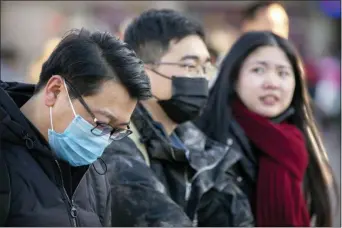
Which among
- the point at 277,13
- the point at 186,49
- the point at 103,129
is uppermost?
the point at 277,13

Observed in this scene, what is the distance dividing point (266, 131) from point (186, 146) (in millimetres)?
585

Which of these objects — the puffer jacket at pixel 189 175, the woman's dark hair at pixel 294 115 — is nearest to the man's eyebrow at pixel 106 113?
the puffer jacket at pixel 189 175

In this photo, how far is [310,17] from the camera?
64.0 ft

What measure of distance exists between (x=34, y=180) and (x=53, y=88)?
1.11 ft

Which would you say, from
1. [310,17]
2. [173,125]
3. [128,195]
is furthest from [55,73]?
[310,17]

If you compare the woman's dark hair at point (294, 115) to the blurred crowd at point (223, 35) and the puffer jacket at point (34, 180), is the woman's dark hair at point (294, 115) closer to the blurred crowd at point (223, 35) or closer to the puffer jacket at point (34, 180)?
the puffer jacket at point (34, 180)

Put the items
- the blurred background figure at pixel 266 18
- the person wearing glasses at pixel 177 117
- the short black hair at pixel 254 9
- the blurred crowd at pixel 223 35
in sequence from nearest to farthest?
the person wearing glasses at pixel 177 117 → the blurred background figure at pixel 266 18 → the short black hair at pixel 254 9 → the blurred crowd at pixel 223 35

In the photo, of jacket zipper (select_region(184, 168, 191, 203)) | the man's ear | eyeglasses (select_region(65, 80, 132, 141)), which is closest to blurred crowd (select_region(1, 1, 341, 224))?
jacket zipper (select_region(184, 168, 191, 203))

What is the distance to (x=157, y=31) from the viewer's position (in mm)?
4090

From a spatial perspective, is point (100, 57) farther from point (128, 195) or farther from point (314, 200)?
point (314, 200)

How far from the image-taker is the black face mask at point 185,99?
399 cm

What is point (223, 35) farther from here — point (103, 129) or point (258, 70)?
point (103, 129)

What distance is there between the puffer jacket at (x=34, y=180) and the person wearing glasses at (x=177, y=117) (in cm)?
67

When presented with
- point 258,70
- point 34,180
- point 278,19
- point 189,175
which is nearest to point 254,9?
point 278,19
